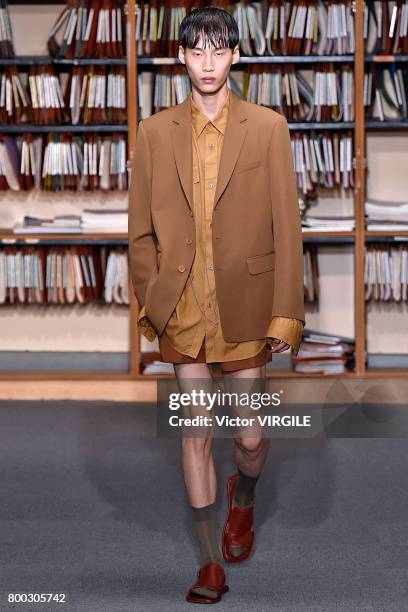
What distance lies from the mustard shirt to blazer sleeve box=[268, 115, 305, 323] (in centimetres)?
5

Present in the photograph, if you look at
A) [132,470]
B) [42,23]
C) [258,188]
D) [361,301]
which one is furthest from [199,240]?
[42,23]

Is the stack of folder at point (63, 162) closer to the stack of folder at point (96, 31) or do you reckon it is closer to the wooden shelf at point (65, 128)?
the wooden shelf at point (65, 128)

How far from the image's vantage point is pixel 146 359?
19.0 ft

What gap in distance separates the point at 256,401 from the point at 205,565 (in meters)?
0.48

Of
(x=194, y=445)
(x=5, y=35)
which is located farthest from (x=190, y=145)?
(x=5, y=35)

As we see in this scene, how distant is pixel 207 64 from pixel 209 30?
9cm

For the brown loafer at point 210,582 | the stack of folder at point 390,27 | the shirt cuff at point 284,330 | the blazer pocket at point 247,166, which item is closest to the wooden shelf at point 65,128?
the stack of folder at point 390,27

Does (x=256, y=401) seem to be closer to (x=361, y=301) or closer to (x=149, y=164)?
(x=149, y=164)

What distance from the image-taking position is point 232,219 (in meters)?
2.92

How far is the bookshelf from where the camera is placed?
5.54 meters

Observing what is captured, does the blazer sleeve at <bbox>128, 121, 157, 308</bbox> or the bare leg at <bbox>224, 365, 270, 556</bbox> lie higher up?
the blazer sleeve at <bbox>128, 121, 157, 308</bbox>

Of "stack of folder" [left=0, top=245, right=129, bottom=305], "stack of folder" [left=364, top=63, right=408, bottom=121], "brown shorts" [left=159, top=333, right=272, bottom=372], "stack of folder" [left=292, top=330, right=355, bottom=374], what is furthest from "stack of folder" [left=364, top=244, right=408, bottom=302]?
"brown shorts" [left=159, top=333, right=272, bottom=372]

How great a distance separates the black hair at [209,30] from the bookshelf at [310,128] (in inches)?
106

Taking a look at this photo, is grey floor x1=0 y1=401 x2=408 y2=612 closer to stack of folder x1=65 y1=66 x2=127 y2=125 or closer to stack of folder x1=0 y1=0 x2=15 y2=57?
stack of folder x1=65 y1=66 x2=127 y2=125
